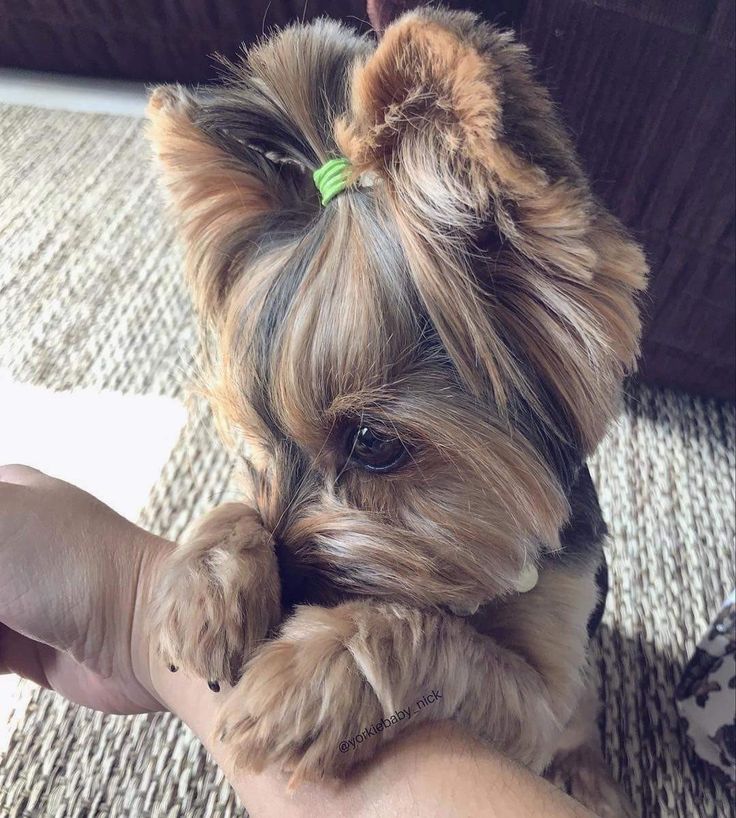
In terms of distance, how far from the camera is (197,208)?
2.86 ft

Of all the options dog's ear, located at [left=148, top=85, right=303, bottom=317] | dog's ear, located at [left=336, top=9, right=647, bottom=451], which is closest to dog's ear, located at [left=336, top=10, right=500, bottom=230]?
dog's ear, located at [left=336, top=9, right=647, bottom=451]

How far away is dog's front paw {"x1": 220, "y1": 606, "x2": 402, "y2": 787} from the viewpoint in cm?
68

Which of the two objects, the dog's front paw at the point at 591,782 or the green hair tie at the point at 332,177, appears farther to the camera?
the dog's front paw at the point at 591,782

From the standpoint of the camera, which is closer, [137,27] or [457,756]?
[457,756]

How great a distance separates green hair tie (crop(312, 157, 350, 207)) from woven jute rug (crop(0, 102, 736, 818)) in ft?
1.09

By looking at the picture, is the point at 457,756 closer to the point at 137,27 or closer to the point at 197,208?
the point at 197,208

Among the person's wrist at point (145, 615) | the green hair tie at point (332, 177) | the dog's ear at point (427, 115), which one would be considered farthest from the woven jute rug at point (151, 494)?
the dog's ear at point (427, 115)

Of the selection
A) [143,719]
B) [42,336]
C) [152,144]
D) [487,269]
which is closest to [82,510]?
[42,336]

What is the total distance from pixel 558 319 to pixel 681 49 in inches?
28.0

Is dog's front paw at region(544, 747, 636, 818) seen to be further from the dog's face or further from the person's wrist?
the person's wrist

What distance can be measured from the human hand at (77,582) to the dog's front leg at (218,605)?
202mm

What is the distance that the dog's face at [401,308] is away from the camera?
62cm

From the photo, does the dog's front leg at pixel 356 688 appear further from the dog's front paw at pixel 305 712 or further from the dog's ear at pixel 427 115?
the dog's ear at pixel 427 115

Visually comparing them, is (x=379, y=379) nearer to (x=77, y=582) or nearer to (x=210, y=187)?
(x=210, y=187)
